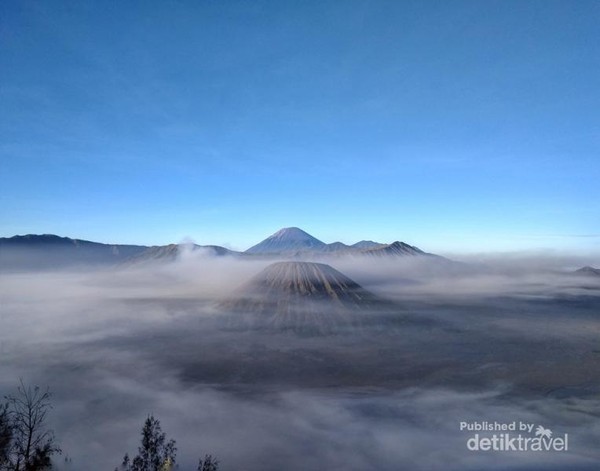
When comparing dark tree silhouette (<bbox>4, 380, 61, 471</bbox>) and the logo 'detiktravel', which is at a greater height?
dark tree silhouette (<bbox>4, 380, 61, 471</bbox>)

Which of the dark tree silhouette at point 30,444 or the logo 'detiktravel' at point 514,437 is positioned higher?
the dark tree silhouette at point 30,444

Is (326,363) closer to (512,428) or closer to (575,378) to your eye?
(512,428)

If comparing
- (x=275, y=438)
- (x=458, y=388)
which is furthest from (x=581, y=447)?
(x=275, y=438)

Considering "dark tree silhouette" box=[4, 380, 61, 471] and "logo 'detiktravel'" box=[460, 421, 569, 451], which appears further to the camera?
"logo 'detiktravel'" box=[460, 421, 569, 451]

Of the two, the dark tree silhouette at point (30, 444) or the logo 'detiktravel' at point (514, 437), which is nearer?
the dark tree silhouette at point (30, 444)

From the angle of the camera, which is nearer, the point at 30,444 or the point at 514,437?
the point at 30,444

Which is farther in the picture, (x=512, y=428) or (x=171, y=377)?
(x=171, y=377)

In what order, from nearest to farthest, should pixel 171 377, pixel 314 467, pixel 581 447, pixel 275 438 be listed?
pixel 314 467 < pixel 581 447 < pixel 275 438 < pixel 171 377

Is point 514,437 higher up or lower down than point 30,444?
lower down
